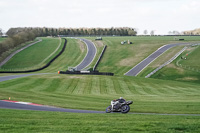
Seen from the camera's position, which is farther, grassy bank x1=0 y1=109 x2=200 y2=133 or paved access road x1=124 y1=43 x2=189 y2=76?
paved access road x1=124 y1=43 x2=189 y2=76

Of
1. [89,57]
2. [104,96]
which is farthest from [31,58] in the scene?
[104,96]

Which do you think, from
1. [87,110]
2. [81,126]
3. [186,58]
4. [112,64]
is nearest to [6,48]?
[112,64]

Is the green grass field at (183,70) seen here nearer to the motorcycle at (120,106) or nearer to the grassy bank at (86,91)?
the grassy bank at (86,91)

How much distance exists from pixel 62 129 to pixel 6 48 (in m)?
112

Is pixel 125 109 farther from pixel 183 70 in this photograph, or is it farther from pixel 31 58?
pixel 31 58

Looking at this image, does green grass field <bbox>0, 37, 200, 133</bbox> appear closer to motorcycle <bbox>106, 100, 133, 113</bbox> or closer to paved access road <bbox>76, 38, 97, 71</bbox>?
motorcycle <bbox>106, 100, 133, 113</bbox>

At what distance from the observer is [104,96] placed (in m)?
38.2

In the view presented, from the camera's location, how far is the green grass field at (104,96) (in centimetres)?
1622

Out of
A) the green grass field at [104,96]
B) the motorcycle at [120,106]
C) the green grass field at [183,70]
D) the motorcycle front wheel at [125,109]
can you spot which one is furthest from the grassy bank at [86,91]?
the green grass field at [183,70]

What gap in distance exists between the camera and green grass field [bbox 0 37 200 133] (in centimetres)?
1622

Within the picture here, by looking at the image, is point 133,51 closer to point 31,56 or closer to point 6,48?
point 31,56

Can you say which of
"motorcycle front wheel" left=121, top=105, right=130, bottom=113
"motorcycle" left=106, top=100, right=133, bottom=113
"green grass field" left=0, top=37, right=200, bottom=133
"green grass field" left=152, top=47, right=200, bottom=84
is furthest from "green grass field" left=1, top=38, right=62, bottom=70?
"motorcycle front wheel" left=121, top=105, right=130, bottom=113

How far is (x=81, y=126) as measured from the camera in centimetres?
1612

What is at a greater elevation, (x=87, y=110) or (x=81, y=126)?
(x=81, y=126)
